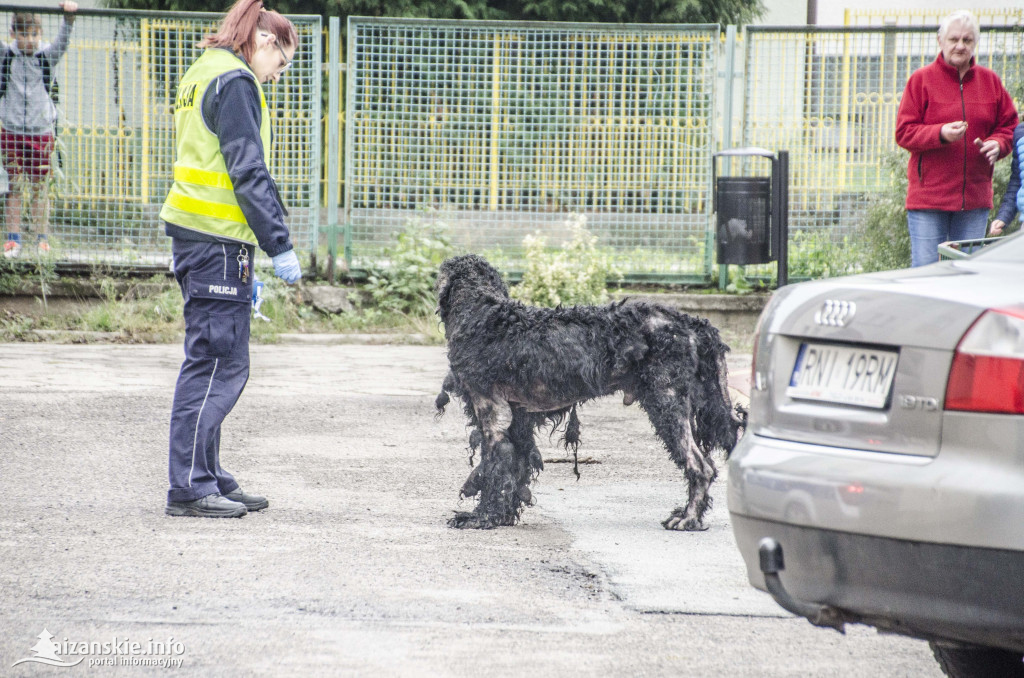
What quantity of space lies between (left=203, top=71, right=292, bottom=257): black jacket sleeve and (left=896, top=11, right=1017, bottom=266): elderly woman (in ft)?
13.0

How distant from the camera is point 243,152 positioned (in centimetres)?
475

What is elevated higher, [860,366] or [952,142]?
[952,142]

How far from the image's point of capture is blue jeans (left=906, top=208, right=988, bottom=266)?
6.87 m

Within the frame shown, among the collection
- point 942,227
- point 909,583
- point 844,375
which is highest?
point 942,227

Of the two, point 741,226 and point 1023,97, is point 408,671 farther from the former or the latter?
point 1023,97

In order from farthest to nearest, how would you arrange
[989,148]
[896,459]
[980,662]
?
1. [989,148]
2. [980,662]
3. [896,459]

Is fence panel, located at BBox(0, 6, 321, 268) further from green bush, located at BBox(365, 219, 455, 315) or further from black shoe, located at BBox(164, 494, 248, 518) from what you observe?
black shoe, located at BBox(164, 494, 248, 518)

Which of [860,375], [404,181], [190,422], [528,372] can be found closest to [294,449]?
[190,422]

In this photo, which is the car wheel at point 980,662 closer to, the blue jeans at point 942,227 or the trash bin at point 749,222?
the blue jeans at point 942,227

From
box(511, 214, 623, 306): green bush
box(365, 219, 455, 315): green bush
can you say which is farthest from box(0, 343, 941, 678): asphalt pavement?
box(365, 219, 455, 315): green bush

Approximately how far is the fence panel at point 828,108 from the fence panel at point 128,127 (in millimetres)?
3922

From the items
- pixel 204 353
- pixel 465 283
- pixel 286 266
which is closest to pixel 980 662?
pixel 465 283

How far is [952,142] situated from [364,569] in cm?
452

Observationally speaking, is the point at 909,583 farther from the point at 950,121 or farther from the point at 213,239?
the point at 950,121
